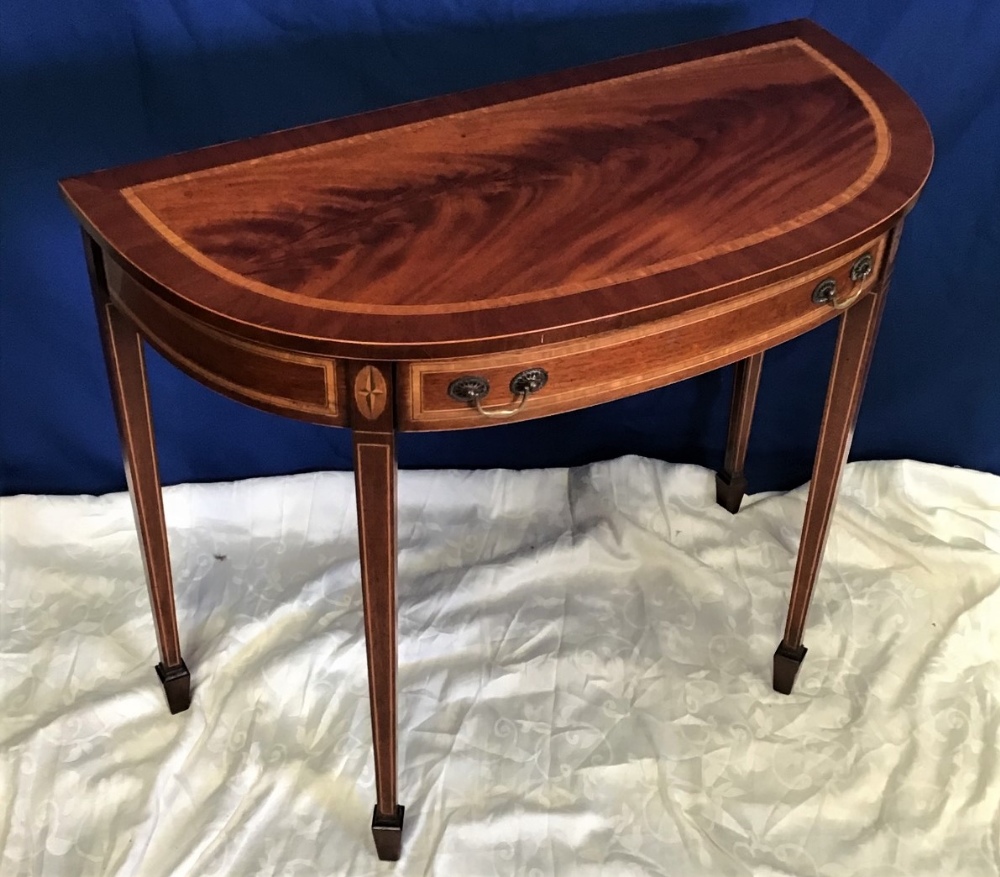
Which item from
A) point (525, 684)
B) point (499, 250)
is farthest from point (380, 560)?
point (525, 684)

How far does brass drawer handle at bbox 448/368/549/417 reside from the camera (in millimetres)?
955

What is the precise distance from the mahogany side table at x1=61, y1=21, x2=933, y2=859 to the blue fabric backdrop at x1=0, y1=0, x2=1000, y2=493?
198mm

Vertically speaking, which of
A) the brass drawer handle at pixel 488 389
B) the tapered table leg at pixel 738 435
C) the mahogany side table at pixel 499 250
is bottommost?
the tapered table leg at pixel 738 435

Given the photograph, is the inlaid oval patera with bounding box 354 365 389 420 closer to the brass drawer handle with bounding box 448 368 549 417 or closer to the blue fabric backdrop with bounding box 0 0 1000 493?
the brass drawer handle with bounding box 448 368 549 417

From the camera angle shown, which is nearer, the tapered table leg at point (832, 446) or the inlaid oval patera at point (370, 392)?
the inlaid oval patera at point (370, 392)

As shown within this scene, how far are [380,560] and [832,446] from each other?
58 centimetres

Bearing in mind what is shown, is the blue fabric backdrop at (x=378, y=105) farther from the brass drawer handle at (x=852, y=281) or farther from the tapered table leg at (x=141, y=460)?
the brass drawer handle at (x=852, y=281)

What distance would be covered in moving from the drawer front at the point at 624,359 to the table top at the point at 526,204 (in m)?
0.03

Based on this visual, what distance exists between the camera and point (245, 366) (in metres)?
0.97

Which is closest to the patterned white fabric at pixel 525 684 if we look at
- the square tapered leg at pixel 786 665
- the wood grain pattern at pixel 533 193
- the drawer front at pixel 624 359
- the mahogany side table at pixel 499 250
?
the square tapered leg at pixel 786 665

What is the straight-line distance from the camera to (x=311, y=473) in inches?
69.6

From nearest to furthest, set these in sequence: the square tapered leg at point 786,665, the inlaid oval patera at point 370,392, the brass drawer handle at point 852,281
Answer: the inlaid oval patera at point 370,392
the brass drawer handle at point 852,281
the square tapered leg at point 786,665

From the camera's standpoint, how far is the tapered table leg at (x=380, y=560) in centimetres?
95

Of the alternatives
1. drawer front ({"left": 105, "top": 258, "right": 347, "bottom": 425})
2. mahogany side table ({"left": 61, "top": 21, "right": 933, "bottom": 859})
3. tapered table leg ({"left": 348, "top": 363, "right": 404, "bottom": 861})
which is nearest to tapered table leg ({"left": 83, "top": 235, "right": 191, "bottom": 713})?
mahogany side table ({"left": 61, "top": 21, "right": 933, "bottom": 859})
